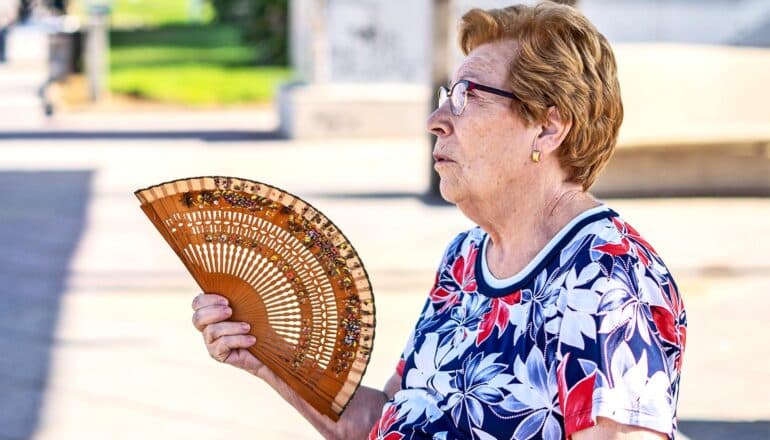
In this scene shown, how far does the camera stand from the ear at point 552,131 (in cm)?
234

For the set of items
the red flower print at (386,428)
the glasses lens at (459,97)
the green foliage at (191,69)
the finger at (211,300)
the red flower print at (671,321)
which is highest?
the glasses lens at (459,97)

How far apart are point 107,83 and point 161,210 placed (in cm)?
2050

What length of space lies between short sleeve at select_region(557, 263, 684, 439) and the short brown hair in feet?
1.09

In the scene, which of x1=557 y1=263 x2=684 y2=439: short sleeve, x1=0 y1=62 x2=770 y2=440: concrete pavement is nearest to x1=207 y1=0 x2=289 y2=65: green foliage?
x1=0 y1=62 x2=770 y2=440: concrete pavement

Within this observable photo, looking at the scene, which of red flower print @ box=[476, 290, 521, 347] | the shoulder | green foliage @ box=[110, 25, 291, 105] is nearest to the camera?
red flower print @ box=[476, 290, 521, 347]

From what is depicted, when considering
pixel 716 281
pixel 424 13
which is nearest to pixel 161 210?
pixel 716 281

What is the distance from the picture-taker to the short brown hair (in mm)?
2305

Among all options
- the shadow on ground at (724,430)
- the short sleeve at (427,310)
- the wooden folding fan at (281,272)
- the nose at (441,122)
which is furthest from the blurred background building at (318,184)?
the nose at (441,122)

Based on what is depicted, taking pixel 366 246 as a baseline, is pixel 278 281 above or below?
above

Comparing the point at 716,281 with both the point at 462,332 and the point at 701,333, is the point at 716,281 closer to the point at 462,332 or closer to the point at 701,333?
the point at 701,333

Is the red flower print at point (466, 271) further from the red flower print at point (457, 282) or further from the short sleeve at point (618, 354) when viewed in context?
the short sleeve at point (618, 354)

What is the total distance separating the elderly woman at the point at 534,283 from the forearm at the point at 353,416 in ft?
0.25

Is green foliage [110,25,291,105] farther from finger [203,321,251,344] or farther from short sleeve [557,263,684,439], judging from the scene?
short sleeve [557,263,684,439]

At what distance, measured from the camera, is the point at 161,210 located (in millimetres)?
2332
